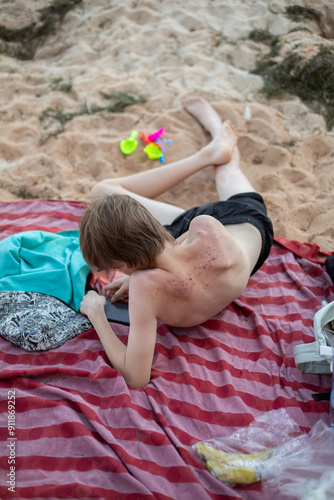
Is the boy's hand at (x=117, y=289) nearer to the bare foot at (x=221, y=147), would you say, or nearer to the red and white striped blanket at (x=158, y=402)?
the red and white striped blanket at (x=158, y=402)

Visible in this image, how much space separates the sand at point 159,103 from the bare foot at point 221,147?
9.7 inches

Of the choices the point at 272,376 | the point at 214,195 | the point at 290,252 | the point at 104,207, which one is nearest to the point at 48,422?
the point at 104,207

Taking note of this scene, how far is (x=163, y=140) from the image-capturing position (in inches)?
135

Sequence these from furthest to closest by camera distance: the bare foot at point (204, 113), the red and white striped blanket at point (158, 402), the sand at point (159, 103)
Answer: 1. the bare foot at point (204, 113)
2. the sand at point (159, 103)
3. the red and white striped blanket at point (158, 402)

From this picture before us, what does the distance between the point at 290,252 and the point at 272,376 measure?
96 centimetres

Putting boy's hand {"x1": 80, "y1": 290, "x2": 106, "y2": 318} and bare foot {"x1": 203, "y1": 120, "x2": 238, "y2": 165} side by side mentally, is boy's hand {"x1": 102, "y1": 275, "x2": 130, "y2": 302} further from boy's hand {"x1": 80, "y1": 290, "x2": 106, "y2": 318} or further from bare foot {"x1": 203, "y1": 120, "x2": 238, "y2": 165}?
bare foot {"x1": 203, "y1": 120, "x2": 238, "y2": 165}

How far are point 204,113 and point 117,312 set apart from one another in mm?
2028

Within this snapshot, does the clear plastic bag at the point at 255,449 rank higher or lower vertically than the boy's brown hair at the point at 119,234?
lower

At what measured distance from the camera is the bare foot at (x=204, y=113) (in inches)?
133

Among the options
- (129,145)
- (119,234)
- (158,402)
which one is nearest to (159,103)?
(129,145)

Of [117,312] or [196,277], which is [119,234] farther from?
[117,312]

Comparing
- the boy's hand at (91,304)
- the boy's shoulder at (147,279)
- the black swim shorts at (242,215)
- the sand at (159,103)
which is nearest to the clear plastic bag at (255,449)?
the boy's shoulder at (147,279)

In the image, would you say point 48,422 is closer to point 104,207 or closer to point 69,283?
point 69,283

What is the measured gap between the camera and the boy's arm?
183 cm
